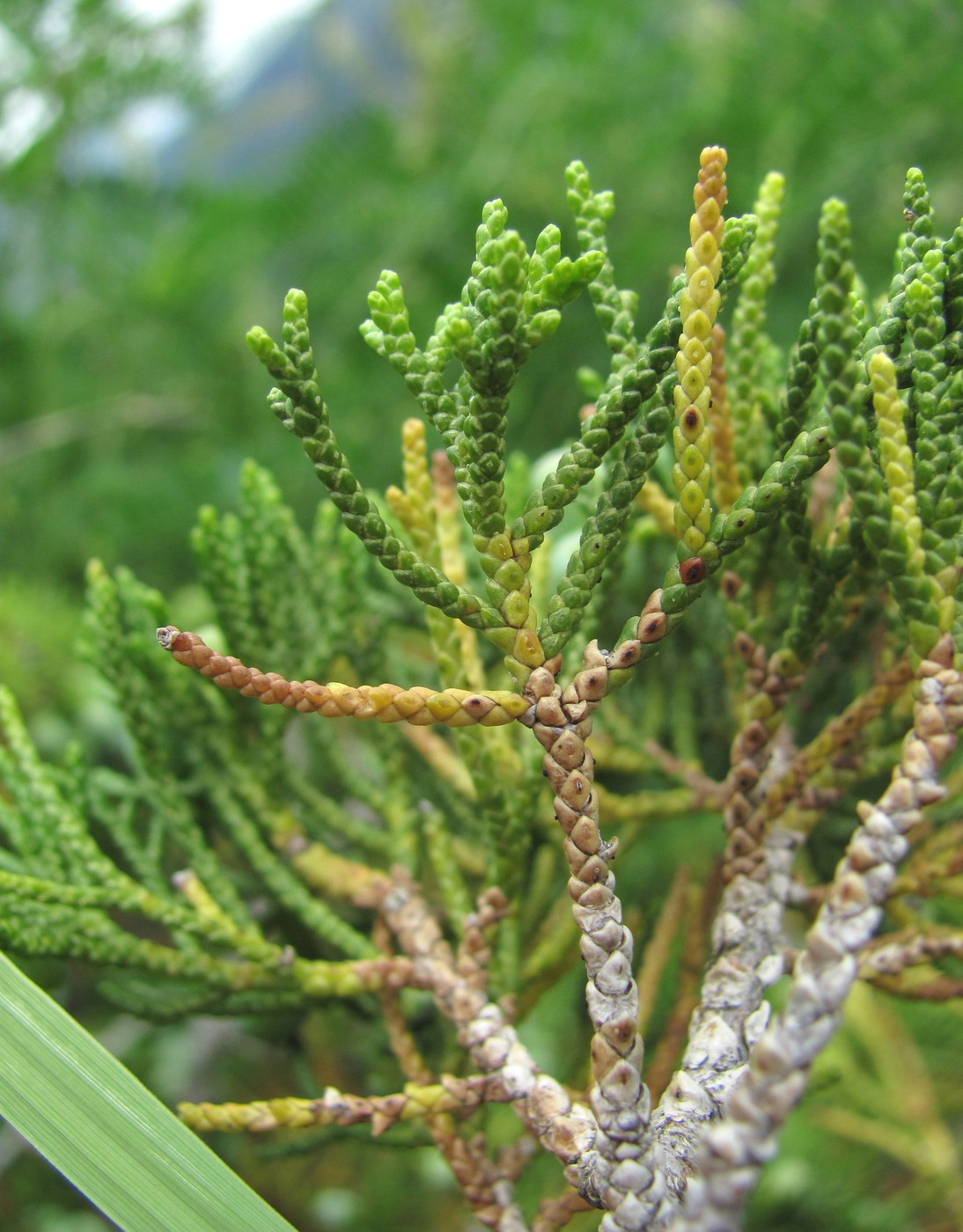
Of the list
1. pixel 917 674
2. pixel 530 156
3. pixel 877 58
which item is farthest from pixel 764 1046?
pixel 530 156

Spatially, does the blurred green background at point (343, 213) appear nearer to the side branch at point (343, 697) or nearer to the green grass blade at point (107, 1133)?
the green grass blade at point (107, 1133)

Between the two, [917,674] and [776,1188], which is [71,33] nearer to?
[917,674]

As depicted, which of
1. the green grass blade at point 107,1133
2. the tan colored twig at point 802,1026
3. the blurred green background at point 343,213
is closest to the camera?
the tan colored twig at point 802,1026

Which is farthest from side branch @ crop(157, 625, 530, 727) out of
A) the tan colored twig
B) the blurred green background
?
the blurred green background

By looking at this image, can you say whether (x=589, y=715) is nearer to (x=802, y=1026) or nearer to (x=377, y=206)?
(x=802, y=1026)

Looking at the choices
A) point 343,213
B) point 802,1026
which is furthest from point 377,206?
point 802,1026

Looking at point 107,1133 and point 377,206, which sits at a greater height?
point 377,206

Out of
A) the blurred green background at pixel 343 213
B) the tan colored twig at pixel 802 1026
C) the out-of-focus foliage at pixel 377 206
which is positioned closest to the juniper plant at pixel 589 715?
the tan colored twig at pixel 802 1026

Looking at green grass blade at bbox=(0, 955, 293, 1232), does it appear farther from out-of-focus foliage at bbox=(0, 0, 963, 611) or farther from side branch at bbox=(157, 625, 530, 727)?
out-of-focus foliage at bbox=(0, 0, 963, 611)
